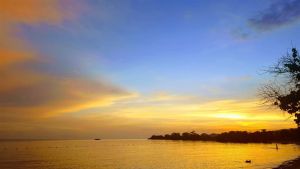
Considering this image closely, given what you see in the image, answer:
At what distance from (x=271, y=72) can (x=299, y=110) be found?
448 cm

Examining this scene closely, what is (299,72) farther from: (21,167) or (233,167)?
(21,167)

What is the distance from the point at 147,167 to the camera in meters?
78.1

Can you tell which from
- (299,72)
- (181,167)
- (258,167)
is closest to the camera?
(299,72)

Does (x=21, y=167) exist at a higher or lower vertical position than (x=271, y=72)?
lower

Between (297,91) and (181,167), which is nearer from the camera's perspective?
(297,91)

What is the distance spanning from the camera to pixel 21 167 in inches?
3179

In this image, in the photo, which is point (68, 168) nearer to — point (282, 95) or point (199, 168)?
point (199, 168)

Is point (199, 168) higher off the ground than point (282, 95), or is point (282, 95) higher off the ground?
point (282, 95)

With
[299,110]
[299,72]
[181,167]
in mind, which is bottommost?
[181,167]

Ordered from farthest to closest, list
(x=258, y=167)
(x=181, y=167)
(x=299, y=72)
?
(x=181, y=167)
(x=258, y=167)
(x=299, y=72)

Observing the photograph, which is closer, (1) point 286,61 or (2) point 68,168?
(1) point 286,61

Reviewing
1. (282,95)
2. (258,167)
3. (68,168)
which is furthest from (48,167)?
(282,95)

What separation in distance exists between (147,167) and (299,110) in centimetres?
5087

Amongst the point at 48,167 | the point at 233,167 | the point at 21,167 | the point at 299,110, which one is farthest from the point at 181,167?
the point at 299,110
